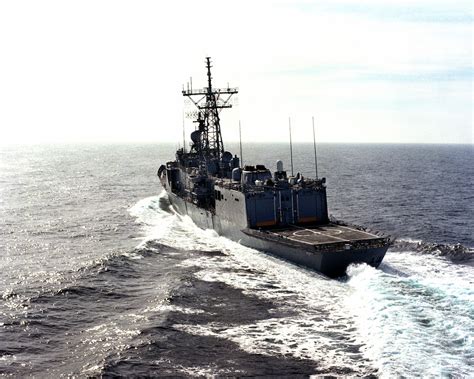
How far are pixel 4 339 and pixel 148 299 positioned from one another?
719cm

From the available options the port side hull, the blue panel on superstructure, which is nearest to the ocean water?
the port side hull

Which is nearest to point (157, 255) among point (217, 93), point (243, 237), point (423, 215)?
point (243, 237)

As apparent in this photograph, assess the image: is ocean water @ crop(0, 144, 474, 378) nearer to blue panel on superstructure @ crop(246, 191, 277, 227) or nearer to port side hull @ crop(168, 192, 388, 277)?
port side hull @ crop(168, 192, 388, 277)

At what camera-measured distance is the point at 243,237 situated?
37188mm

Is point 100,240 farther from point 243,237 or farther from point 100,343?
point 100,343

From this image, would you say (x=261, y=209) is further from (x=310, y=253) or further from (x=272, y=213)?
(x=310, y=253)

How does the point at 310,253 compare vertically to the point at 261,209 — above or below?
below

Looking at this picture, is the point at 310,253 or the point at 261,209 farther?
the point at 261,209

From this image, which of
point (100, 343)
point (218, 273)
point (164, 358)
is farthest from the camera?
point (218, 273)

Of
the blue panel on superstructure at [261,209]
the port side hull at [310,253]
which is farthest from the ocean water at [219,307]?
the blue panel on superstructure at [261,209]

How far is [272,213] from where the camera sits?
120 ft

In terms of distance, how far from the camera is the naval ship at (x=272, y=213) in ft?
97.8

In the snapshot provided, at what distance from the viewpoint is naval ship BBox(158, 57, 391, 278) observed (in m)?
29.8

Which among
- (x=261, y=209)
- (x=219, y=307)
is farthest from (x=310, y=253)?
(x=261, y=209)
